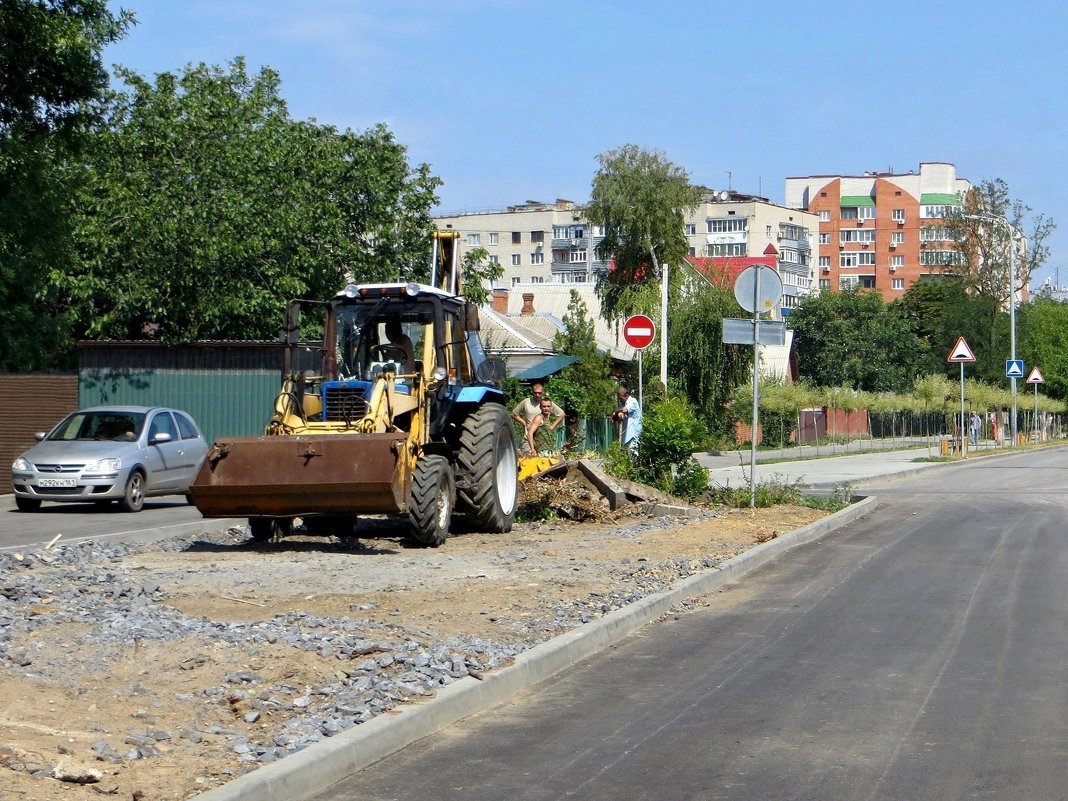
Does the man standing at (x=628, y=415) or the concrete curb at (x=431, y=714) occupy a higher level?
the man standing at (x=628, y=415)

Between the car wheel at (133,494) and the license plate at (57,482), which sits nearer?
the license plate at (57,482)

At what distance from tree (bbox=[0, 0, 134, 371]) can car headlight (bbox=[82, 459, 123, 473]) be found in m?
5.36

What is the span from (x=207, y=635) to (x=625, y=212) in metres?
55.4

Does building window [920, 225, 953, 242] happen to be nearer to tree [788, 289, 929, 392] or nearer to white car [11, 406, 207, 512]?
tree [788, 289, 929, 392]

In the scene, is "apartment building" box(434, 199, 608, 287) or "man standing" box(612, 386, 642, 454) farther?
"apartment building" box(434, 199, 608, 287)

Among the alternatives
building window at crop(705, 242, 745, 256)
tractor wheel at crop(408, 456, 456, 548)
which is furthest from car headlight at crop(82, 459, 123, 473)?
Result: building window at crop(705, 242, 745, 256)

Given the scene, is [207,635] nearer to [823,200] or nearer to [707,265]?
[707,265]

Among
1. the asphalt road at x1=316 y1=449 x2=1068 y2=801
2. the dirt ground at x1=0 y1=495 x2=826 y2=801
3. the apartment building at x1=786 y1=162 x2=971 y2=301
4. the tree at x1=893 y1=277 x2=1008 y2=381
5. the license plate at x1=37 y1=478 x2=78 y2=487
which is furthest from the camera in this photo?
the apartment building at x1=786 y1=162 x2=971 y2=301

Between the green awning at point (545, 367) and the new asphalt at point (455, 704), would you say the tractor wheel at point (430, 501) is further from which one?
the green awning at point (545, 367)

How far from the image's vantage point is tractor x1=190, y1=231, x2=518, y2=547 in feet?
41.5

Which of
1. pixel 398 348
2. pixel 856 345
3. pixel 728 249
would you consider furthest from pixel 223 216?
pixel 728 249

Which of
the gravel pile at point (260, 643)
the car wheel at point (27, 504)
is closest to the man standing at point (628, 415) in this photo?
the car wheel at point (27, 504)

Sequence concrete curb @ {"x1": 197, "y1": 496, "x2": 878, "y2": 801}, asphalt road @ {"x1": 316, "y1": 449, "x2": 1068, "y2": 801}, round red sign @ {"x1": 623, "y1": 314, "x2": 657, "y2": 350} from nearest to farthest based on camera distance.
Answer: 1. concrete curb @ {"x1": 197, "y1": 496, "x2": 878, "y2": 801}
2. asphalt road @ {"x1": 316, "y1": 449, "x2": 1068, "y2": 801}
3. round red sign @ {"x1": 623, "y1": 314, "x2": 657, "y2": 350}

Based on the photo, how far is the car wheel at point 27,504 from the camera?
803 inches
